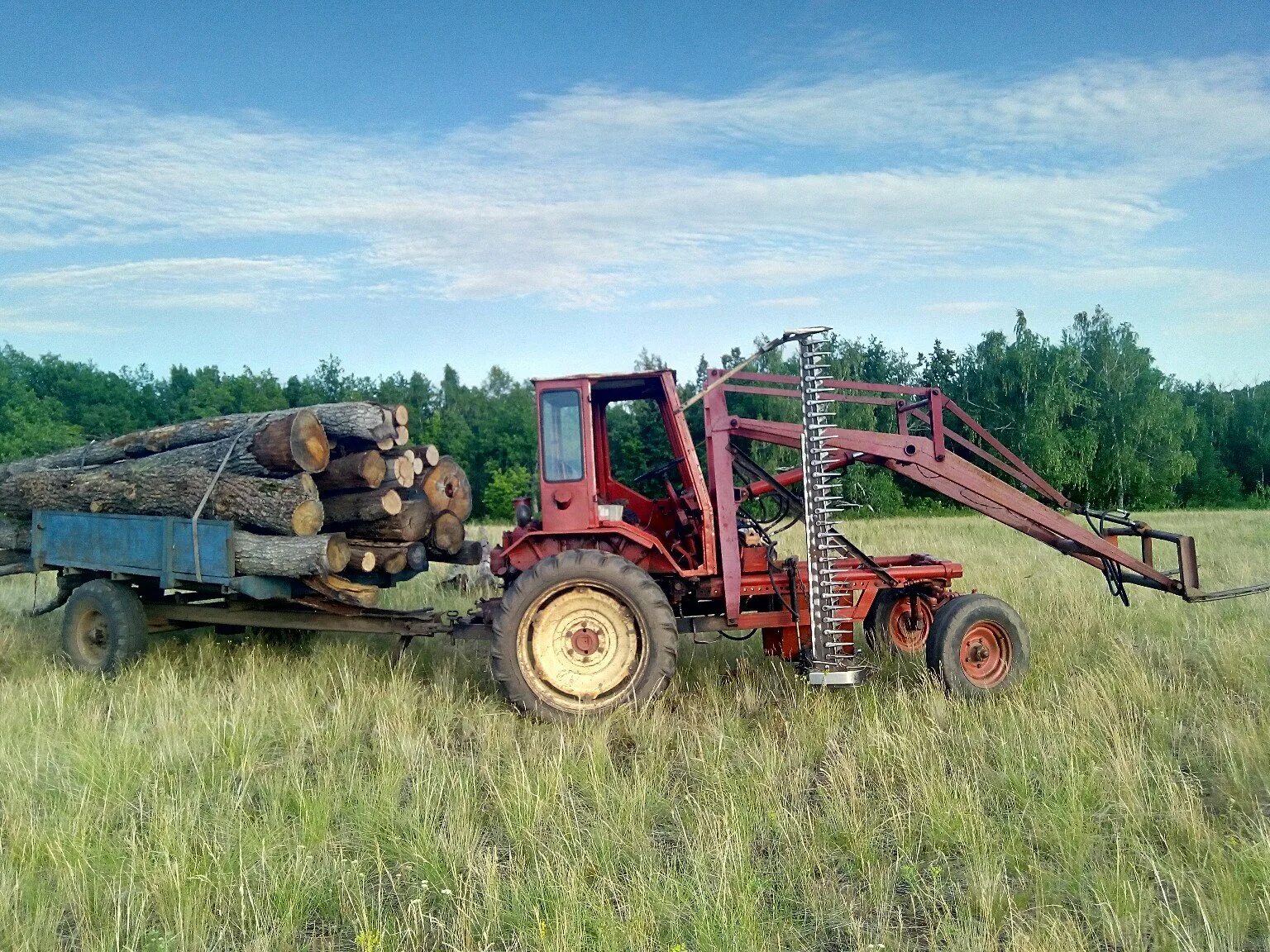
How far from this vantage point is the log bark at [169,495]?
693 centimetres

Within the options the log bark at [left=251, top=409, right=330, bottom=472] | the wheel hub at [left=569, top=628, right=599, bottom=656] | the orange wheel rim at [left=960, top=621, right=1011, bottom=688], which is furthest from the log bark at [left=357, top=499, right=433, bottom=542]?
the orange wheel rim at [left=960, top=621, right=1011, bottom=688]

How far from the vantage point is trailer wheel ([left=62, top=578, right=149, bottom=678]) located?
288 inches

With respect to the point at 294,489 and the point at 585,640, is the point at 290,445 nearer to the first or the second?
the point at 294,489

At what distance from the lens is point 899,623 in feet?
23.6

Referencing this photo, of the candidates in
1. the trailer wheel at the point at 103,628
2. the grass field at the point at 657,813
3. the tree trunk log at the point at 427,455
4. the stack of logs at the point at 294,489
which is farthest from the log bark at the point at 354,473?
the trailer wheel at the point at 103,628

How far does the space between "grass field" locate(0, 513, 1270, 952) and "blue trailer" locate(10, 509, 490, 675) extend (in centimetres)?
44

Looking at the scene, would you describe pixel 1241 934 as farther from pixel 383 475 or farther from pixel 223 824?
pixel 383 475

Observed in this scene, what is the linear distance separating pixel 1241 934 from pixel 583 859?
2400mm

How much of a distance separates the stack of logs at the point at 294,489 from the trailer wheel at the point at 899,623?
3.70 m

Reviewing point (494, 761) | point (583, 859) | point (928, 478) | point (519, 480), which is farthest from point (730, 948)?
point (519, 480)

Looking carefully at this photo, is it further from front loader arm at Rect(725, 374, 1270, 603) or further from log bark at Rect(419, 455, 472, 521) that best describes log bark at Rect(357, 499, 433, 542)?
front loader arm at Rect(725, 374, 1270, 603)

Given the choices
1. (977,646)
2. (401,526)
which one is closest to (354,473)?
(401,526)

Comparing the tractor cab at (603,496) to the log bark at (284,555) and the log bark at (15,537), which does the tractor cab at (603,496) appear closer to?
the log bark at (284,555)

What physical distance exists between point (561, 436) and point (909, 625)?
10.4ft
